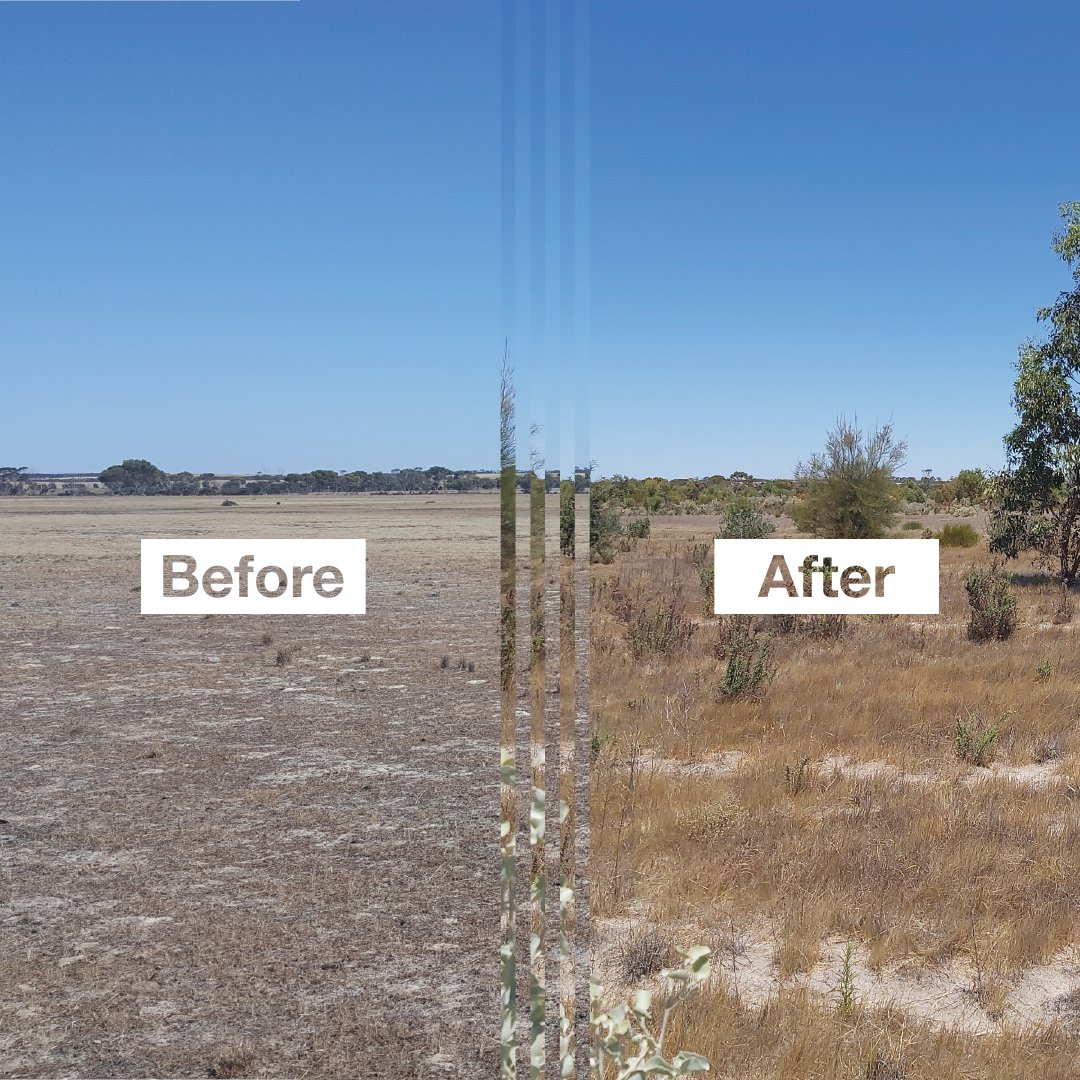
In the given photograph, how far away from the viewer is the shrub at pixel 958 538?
23.7 m

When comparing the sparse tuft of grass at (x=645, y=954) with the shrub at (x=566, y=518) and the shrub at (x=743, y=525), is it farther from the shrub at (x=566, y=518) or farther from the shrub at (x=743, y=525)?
the shrub at (x=743, y=525)

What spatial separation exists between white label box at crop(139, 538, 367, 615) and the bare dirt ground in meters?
0.80

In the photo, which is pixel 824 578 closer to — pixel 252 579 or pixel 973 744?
pixel 973 744

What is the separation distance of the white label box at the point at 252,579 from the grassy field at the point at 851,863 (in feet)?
8.23

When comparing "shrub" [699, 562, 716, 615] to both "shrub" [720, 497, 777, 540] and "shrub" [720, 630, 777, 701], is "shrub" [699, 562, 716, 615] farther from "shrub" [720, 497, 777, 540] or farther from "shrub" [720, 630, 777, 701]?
"shrub" [720, 630, 777, 701]

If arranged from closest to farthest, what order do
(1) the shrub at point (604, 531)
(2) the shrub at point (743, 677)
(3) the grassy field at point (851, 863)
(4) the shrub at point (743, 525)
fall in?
(3) the grassy field at point (851, 863) < (2) the shrub at point (743, 677) < (4) the shrub at point (743, 525) < (1) the shrub at point (604, 531)

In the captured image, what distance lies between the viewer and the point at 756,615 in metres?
12.0

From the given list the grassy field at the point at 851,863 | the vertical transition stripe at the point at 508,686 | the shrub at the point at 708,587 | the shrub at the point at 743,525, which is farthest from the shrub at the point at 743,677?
the shrub at the point at 743,525

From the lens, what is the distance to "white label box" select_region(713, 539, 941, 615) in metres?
12.1

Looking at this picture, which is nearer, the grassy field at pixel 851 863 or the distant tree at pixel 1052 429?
the grassy field at pixel 851 863

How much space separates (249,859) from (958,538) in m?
22.8

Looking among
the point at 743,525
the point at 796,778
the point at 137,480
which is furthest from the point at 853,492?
the point at 137,480

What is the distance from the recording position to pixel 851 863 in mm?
4113

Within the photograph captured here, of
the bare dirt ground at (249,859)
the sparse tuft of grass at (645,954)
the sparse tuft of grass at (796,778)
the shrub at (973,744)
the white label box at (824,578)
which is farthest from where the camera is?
the white label box at (824,578)
